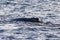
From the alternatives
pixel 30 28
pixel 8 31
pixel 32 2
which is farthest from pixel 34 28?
pixel 32 2

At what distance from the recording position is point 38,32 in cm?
142

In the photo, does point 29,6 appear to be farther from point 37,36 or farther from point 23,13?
point 37,36

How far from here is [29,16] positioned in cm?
157

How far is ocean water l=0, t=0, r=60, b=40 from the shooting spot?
1.40 metres

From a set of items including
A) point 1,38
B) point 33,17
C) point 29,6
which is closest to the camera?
point 1,38

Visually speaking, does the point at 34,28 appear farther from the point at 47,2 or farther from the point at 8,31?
the point at 47,2

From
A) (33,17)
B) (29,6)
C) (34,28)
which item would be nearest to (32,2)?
(29,6)

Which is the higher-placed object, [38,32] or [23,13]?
[23,13]

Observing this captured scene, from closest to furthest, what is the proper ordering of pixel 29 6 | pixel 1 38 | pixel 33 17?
1. pixel 1 38
2. pixel 33 17
3. pixel 29 6

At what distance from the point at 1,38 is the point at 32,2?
466 millimetres

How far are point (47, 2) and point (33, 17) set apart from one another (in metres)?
0.23

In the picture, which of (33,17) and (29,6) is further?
(29,6)

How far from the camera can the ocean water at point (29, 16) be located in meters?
1.40

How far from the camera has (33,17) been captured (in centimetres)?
155
